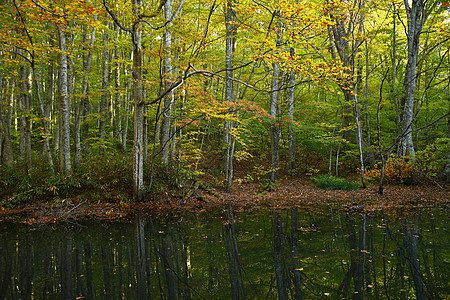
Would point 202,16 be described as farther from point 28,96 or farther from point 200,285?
point 200,285

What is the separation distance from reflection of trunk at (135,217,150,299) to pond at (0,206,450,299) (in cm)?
1

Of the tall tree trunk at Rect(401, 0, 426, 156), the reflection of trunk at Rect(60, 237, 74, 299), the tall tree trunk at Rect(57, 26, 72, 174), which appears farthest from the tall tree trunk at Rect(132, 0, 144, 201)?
the tall tree trunk at Rect(401, 0, 426, 156)

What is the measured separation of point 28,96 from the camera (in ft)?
34.9

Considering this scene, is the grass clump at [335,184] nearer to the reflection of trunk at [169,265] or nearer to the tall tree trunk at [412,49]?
the tall tree trunk at [412,49]

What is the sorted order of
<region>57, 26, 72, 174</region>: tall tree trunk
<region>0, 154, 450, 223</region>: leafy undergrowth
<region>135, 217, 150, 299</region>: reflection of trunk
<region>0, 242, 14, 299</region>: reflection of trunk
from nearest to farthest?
<region>135, 217, 150, 299</region>: reflection of trunk → <region>0, 242, 14, 299</region>: reflection of trunk → <region>0, 154, 450, 223</region>: leafy undergrowth → <region>57, 26, 72, 174</region>: tall tree trunk

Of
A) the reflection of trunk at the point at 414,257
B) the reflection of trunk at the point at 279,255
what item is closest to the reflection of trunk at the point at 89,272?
the reflection of trunk at the point at 279,255

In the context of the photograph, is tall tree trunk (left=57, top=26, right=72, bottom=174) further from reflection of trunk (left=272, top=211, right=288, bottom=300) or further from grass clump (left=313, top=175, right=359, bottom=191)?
grass clump (left=313, top=175, right=359, bottom=191)

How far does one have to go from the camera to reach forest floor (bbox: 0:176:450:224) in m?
7.20

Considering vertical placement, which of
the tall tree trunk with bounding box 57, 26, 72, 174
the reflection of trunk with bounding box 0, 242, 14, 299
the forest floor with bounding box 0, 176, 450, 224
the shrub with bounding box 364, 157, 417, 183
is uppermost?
the tall tree trunk with bounding box 57, 26, 72, 174

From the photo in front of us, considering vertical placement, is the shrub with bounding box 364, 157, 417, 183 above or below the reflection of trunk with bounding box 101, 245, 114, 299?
above

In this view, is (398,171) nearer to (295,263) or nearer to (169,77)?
(295,263)

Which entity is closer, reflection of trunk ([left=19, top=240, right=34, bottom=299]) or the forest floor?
reflection of trunk ([left=19, top=240, right=34, bottom=299])

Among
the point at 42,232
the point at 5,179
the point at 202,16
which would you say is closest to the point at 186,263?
the point at 42,232

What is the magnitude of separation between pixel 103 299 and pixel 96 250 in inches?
70.9
